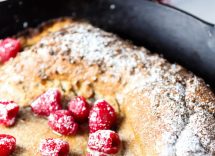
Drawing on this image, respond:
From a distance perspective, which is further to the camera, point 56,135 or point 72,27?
point 72,27

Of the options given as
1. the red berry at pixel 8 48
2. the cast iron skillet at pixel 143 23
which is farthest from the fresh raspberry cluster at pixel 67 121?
the cast iron skillet at pixel 143 23

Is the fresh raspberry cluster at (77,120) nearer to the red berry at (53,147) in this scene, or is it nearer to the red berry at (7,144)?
the red berry at (53,147)

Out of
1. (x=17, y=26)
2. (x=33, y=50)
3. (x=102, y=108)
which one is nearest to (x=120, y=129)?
(x=102, y=108)

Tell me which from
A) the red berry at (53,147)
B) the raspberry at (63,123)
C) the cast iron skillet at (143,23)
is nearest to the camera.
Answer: the red berry at (53,147)

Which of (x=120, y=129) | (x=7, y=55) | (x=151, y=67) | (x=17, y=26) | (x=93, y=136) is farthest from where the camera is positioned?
(x=17, y=26)

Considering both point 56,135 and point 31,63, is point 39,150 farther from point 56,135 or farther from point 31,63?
point 31,63

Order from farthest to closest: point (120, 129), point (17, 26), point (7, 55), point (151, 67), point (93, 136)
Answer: point (17, 26) < point (7, 55) < point (151, 67) < point (120, 129) < point (93, 136)
